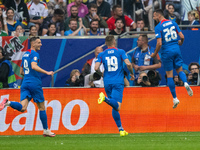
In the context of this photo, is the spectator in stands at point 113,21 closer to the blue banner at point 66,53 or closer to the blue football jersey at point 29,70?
the blue banner at point 66,53

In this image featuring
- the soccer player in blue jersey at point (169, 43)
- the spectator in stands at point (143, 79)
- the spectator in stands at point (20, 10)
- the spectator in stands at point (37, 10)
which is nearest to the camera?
the soccer player in blue jersey at point (169, 43)

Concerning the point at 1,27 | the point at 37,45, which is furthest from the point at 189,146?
the point at 1,27

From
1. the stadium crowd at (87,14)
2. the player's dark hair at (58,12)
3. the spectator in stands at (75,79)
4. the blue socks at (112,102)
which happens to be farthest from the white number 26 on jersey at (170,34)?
the player's dark hair at (58,12)

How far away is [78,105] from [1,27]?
12.7 feet

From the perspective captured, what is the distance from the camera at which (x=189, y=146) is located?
9.14 metres

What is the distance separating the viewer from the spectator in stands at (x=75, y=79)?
47.1ft

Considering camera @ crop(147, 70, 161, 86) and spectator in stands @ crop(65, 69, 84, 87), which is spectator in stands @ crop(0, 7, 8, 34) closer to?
spectator in stands @ crop(65, 69, 84, 87)

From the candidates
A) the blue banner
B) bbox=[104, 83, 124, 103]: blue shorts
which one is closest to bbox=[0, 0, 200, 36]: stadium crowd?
the blue banner

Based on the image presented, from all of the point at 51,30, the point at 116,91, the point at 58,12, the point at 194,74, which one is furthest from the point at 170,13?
the point at 116,91

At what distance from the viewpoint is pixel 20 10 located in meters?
16.2

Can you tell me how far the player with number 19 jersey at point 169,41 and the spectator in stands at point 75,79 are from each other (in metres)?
3.16

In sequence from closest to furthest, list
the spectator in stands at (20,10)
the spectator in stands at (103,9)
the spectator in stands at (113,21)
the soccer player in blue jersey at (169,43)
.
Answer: the soccer player in blue jersey at (169,43), the spectator in stands at (20,10), the spectator in stands at (113,21), the spectator in stands at (103,9)

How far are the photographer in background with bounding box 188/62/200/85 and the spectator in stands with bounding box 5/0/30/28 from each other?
560 cm

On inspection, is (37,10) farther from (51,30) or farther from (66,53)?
(66,53)
